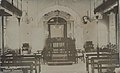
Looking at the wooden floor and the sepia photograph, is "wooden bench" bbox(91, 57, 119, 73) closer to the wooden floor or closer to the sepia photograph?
the sepia photograph

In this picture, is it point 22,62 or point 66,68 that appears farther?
point 66,68

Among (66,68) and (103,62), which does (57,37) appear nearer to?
(66,68)

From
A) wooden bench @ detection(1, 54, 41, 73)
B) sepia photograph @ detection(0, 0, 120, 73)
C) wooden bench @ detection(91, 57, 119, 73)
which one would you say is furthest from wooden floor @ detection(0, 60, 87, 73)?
wooden bench @ detection(91, 57, 119, 73)

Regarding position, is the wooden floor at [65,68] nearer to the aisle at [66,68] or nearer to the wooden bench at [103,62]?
the aisle at [66,68]

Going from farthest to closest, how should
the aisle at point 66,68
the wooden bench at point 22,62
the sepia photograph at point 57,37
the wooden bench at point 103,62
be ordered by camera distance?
the aisle at point 66,68, the sepia photograph at point 57,37, the wooden bench at point 22,62, the wooden bench at point 103,62

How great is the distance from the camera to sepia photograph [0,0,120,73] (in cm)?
818

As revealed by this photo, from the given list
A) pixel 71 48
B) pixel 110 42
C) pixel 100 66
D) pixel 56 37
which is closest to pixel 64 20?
pixel 56 37

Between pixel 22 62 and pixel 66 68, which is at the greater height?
pixel 22 62

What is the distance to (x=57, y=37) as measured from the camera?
9898 mm

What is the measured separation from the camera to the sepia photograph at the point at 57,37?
818 centimetres

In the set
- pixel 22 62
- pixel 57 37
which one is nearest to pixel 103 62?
pixel 22 62

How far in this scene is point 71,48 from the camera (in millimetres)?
9305

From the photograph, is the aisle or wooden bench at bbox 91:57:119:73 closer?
wooden bench at bbox 91:57:119:73

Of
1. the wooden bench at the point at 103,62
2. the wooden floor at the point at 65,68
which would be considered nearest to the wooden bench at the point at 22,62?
the wooden floor at the point at 65,68
